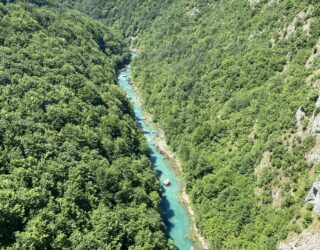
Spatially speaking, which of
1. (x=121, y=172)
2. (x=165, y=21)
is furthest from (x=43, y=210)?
(x=165, y=21)

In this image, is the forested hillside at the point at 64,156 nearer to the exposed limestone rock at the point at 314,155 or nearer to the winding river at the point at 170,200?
the winding river at the point at 170,200

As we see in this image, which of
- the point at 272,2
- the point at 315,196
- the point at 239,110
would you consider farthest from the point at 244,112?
the point at 272,2

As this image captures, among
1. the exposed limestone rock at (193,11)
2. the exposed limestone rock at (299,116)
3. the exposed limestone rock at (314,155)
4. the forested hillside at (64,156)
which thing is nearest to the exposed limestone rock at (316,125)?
the exposed limestone rock at (314,155)

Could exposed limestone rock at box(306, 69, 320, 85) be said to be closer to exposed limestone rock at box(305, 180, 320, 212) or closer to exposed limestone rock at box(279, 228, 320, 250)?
exposed limestone rock at box(305, 180, 320, 212)

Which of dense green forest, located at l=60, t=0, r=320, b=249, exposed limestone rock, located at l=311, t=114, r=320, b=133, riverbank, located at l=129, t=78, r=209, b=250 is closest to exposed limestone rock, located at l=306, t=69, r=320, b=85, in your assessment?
dense green forest, located at l=60, t=0, r=320, b=249

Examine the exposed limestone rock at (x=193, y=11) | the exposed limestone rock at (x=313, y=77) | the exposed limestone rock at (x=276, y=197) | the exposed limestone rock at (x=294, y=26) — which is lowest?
the exposed limestone rock at (x=276, y=197)

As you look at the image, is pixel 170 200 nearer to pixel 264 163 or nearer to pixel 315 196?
pixel 264 163
